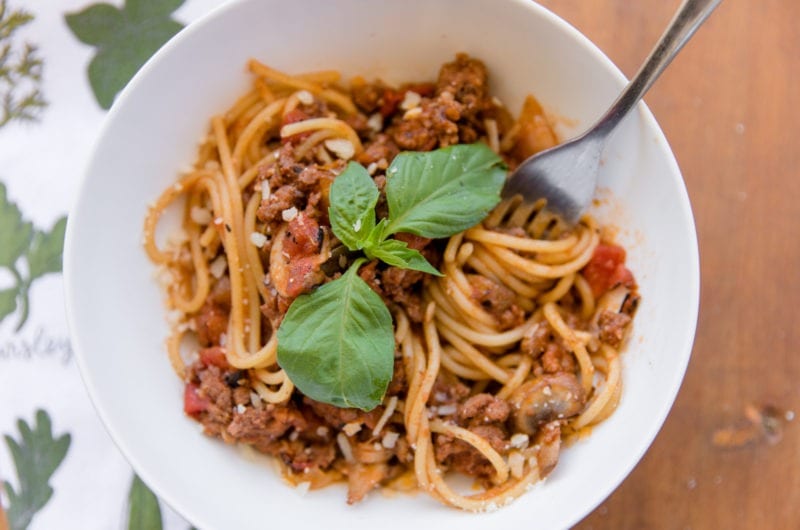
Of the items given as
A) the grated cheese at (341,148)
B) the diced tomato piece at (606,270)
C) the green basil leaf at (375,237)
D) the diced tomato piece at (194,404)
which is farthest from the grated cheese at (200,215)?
the diced tomato piece at (606,270)

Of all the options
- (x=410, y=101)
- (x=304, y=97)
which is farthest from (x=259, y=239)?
(x=410, y=101)

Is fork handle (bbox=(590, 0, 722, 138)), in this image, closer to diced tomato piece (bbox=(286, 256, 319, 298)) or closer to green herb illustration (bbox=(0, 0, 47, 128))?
diced tomato piece (bbox=(286, 256, 319, 298))

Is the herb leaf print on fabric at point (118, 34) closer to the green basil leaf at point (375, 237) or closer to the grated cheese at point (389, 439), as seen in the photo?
the green basil leaf at point (375, 237)

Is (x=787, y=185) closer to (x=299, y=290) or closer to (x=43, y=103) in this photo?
(x=299, y=290)

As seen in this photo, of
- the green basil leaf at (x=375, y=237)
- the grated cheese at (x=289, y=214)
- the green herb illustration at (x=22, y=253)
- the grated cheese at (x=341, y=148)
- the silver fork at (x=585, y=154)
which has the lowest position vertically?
the green herb illustration at (x=22, y=253)

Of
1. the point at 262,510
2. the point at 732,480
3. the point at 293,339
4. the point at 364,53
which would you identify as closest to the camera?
the point at 293,339

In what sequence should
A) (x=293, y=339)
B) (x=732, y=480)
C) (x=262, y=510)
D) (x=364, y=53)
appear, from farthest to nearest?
1. (x=732, y=480)
2. (x=364, y=53)
3. (x=262, y=510)
4. (x=293, y=339)

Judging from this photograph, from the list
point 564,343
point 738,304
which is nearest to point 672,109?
point 738,304
